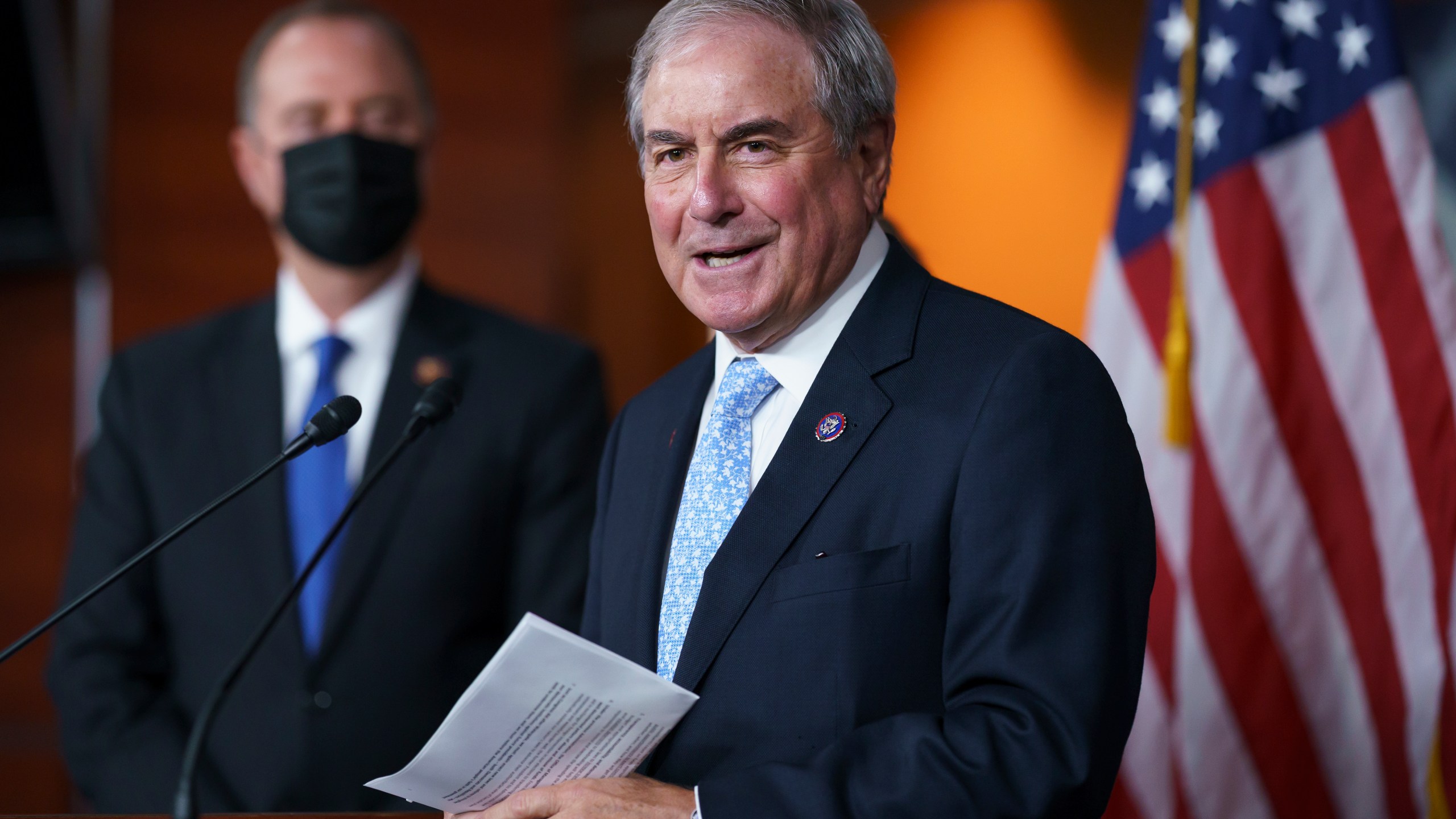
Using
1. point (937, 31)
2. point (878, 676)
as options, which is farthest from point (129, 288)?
point (878, 676)

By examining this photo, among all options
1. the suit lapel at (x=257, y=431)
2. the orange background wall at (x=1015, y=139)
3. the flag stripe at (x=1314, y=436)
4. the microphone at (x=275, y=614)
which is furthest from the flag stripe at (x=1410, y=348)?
the suit lapel at (x=257, y=431)

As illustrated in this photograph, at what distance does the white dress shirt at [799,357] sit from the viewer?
5.14 feet

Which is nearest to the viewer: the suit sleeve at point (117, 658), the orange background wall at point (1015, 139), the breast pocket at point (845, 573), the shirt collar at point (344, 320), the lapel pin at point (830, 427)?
the breast pocket at point (845, 573)

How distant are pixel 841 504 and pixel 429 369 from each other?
142cm

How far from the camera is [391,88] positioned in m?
2.73

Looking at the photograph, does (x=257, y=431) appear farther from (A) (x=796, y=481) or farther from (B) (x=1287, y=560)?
Answer: (B) (x=1287, y=560)

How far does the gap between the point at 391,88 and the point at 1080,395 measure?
6.17ft

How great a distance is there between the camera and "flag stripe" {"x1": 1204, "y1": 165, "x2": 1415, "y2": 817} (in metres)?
2.58

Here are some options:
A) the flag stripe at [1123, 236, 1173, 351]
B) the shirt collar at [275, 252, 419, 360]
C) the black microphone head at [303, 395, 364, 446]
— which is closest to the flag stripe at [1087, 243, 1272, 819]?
the flag stripe at [1123, 236, 1173, 351]

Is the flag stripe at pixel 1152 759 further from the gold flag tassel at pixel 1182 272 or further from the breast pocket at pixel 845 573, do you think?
the breast pocket at pixel 845 573

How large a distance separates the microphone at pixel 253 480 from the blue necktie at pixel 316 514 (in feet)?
3.10

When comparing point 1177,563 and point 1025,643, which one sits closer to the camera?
point 1025,643

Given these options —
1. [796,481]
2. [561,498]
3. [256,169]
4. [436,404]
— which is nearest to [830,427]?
[796,481]

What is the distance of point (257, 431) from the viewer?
258 cm
